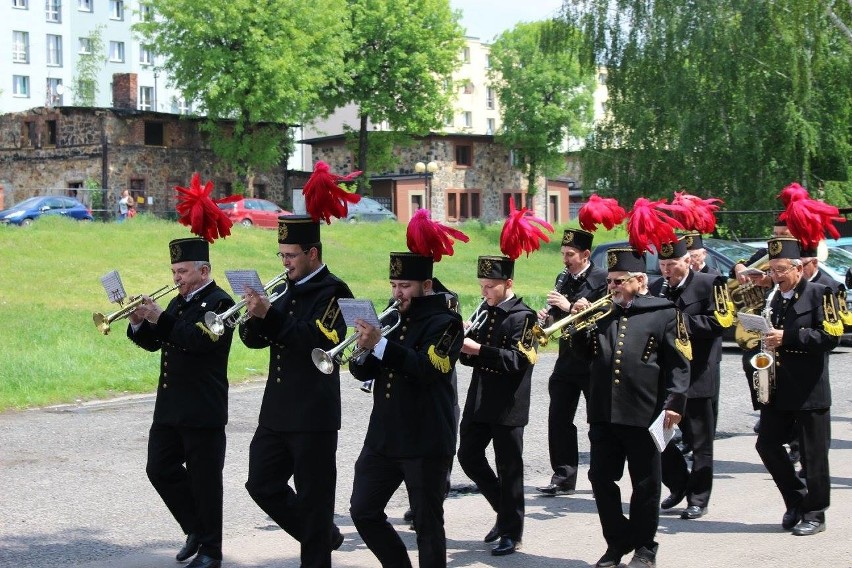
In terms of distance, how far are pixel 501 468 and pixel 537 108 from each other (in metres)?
62.9

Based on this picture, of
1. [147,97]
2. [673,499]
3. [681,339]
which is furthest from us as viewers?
[147,97]

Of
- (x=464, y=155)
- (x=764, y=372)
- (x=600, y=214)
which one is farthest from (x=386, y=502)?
(x=464, y=155)

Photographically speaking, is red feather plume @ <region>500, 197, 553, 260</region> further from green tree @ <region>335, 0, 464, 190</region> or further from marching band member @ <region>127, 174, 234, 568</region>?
green tree @ <region>335, 0, 464, 190</region>

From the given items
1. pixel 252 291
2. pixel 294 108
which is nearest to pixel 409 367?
pixel 252 291

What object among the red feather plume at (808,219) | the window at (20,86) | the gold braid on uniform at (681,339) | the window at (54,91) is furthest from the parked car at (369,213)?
the gold braid on uniform at (681,339)

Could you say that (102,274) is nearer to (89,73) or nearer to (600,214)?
(600,214)

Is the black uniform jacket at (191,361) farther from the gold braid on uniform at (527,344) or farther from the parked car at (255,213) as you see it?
the parked car at (255,213)

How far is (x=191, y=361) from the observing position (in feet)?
24.9

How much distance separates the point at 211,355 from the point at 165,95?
78138mm

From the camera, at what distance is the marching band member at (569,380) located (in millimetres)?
9844

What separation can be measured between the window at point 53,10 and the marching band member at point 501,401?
251 ft

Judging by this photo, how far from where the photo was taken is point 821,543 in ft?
26.8

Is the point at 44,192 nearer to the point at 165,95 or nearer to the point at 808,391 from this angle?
the point at 165,95

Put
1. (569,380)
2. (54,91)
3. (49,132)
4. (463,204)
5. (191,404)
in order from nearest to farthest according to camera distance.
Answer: (191,404), (569,380), (49,132), (463,204), (54,91)
